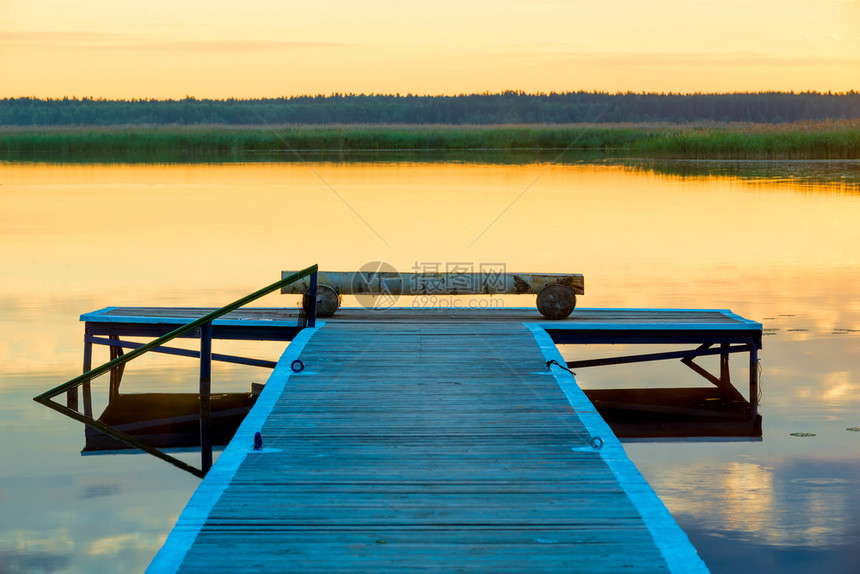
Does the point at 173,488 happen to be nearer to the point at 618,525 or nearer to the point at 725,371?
the point at 618,525

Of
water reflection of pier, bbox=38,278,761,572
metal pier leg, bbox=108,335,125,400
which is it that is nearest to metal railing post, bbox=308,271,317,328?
water reflection of pier, bbox=38,278,761,572

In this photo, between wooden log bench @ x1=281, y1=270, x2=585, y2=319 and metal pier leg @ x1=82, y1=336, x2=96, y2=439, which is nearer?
metal pier leg @ x1=82, y1=336, x2=96, y2=439

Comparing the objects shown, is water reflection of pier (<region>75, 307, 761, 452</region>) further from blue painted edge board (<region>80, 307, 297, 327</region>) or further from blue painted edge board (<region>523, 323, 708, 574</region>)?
blue painted edge board (<region>523, 323, 708, 574</region>)

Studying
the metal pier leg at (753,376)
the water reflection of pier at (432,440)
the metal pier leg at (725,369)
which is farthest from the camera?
the metal pier leg at (725,369)

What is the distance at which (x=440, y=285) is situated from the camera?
1166cm

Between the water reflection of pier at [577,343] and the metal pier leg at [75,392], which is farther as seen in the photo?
the metal pier leg at [75,392]

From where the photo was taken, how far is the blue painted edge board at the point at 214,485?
5164 mm

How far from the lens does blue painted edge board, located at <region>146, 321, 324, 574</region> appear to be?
5164 mm

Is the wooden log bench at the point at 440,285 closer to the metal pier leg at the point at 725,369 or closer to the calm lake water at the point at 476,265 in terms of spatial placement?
the calm lake water at the point at 476,265

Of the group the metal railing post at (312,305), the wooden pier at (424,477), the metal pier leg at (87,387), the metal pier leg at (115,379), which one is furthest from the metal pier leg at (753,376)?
the metal pier leg at (87,387)

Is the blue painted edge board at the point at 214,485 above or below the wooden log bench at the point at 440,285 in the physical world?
below

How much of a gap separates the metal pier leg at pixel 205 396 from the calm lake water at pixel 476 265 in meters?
0.21

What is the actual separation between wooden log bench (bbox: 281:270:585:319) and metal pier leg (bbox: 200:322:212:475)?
7.14 feet

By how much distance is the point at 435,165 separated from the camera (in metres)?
53.4
